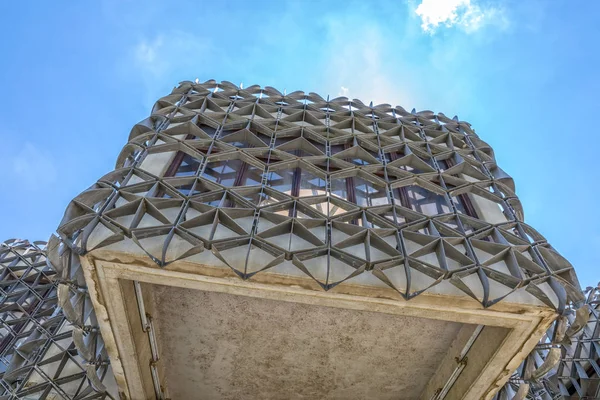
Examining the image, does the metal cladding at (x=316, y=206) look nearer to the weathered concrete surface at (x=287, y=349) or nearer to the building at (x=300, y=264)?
the building at (x=300, y=264)

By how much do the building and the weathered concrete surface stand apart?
44 mm

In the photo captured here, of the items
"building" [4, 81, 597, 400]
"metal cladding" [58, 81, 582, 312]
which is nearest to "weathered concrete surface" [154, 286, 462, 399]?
"building" [4, 81, 597, 400]

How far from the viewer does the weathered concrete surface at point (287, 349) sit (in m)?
9.72

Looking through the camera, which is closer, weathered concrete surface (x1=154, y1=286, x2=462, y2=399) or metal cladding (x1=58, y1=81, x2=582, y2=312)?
metal cladding (x1=58, y1=81, x2=582, y2=312)

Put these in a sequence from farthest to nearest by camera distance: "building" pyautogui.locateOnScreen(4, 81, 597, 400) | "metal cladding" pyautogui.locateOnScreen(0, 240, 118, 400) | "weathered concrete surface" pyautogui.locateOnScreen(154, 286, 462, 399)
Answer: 1. "metal cladding" pyautogui.locateOnScreen(0, 240, 118, 400)
2. "weathered concrete surface" pyautogui.locateOnScreen(154, 286, 462, 399)
3. "building" pyautogui.locateOnScreen(4, 81, 597, 400)

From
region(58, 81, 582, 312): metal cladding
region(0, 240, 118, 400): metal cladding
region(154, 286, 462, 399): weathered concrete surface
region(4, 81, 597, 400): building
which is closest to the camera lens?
region(58, 81, 582, 312): metal cladding

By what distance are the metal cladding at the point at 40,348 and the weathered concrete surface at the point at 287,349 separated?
1691 mm

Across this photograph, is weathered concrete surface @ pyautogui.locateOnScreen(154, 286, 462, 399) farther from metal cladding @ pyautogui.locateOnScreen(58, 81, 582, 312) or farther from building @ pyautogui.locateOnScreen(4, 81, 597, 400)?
metal cladding @ pyautogui.locateOnScreen(58, 81, 582, 312)

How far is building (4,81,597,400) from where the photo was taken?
7723 mm

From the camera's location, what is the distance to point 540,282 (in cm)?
798

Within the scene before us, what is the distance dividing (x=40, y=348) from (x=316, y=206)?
8568mm

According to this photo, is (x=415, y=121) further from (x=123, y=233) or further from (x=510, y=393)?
(x=123, y=233)

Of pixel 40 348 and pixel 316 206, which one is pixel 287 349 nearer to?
pixel 316 206

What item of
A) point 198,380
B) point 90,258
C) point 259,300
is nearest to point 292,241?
point 259,300
